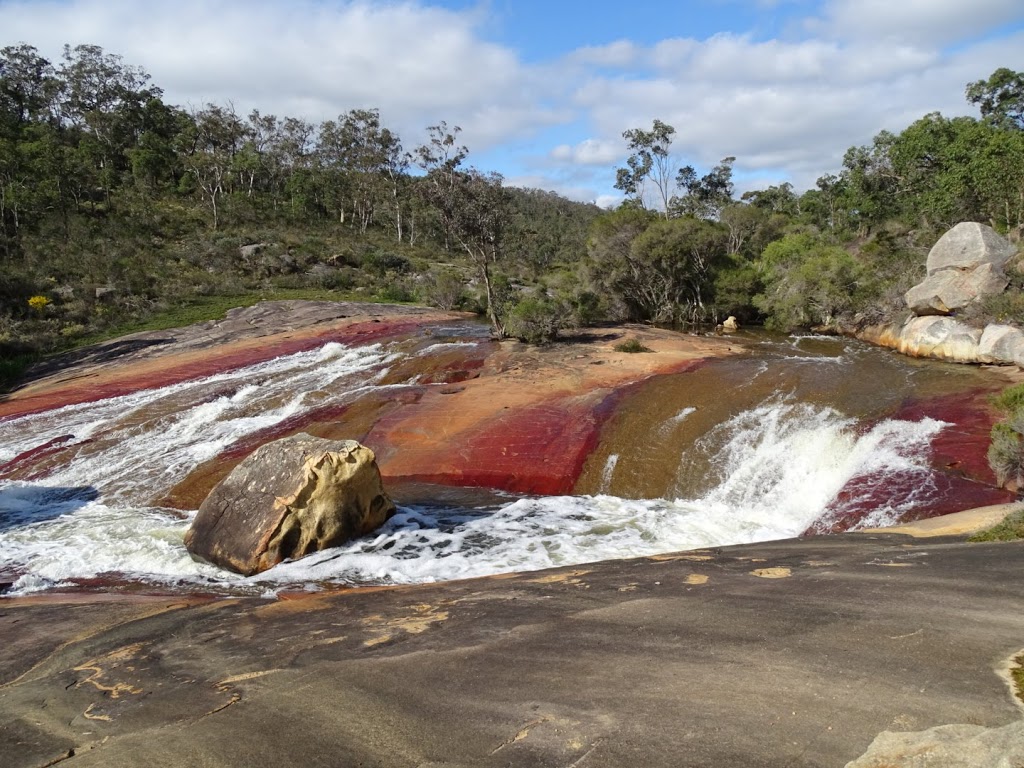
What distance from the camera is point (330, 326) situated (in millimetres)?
29547

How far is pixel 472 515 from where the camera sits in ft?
37.5

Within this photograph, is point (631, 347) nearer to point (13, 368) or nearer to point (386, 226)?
point (13, 368)

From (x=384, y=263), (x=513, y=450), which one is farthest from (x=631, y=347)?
(x=384, y=263)

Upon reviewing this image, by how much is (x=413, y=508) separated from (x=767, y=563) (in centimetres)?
706

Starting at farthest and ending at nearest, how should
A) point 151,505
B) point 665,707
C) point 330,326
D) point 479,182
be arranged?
point 330,326, point 479,182, point 151,505, point 665,707

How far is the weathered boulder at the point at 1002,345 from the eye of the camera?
15.6m

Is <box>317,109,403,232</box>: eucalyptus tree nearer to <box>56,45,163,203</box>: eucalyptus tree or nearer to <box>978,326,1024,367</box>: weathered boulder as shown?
<box>56,45,163,203</box>: eucalyptus tree

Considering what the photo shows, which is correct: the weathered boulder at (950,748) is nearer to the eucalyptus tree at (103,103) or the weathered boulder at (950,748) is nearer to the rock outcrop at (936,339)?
the rock outcrop at (936,339)

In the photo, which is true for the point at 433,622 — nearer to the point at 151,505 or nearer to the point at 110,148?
Result: the point at 151,505

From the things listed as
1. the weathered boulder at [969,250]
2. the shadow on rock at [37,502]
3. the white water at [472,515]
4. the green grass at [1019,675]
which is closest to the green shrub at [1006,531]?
the white water at [472,515]

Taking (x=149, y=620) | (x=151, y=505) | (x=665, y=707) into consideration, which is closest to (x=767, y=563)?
(x=665, y=707)

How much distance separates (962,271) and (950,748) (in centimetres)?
2143

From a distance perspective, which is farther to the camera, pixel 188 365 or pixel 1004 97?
pixel 1004 97

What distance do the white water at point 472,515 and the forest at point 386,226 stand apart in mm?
9417
